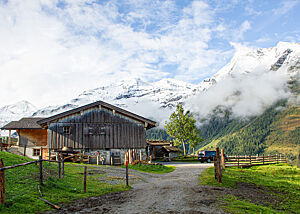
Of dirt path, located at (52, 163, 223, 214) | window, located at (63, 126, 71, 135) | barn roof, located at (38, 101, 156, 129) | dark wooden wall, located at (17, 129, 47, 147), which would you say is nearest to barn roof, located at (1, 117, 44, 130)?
dark wooden wall, located at (17, 129, 47, 147)

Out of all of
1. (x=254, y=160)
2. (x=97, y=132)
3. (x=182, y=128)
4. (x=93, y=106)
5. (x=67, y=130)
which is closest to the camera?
(x=67, y=130)

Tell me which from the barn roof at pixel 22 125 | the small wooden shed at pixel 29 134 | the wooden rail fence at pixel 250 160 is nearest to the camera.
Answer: the wooden rail fence at pixel 250 160

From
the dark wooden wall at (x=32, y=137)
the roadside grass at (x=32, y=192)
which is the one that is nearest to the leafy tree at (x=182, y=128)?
the dark wooden wall at (x=32, y=137)

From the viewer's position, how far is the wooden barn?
1257 inches

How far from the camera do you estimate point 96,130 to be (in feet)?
107

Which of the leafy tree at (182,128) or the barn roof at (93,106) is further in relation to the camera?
the leafy tree at (182,128)

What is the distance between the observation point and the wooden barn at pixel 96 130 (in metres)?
31.9

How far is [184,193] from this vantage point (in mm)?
13117

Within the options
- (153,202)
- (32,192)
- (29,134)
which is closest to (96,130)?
(29,134)

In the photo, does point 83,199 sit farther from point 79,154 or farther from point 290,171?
point 290,171

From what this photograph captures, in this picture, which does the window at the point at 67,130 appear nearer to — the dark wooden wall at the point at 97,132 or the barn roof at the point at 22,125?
the dark wooden wall at the point at 97,132

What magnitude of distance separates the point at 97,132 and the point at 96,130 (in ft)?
0.97

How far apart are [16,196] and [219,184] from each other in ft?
37.5

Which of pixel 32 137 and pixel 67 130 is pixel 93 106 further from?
pixel 32 137
